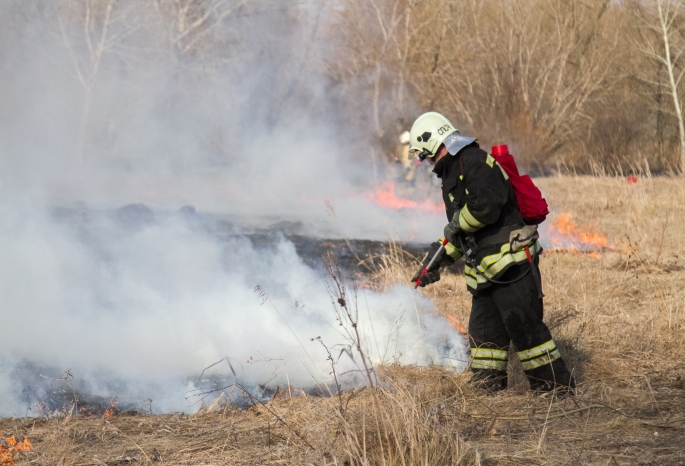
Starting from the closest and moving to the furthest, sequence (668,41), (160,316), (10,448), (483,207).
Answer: (10,448), (483,207), (160,316), (668,41)

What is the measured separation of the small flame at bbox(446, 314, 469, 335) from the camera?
18.8ft

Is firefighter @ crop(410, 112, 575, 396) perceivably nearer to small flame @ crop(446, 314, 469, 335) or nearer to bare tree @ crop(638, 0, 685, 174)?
small flame @ crop(446, 314, 469, 335)

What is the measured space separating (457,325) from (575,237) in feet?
19.2

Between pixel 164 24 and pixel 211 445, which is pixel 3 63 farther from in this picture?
pixel 211 445

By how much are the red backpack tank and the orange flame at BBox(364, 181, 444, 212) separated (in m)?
9.51

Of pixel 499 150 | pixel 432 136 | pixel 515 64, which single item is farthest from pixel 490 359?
pixel 515 64

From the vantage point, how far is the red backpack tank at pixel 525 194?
Answer: 428 centimetres

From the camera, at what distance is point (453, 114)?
2073 centimetres

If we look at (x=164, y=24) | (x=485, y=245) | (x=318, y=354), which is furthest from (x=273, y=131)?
(x=485, y=245)

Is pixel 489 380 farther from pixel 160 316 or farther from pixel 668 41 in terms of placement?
pixel 668 41

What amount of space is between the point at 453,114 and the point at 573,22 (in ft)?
16.6

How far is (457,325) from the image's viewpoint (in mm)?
5844

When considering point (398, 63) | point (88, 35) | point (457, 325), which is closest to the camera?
point (457, 325)

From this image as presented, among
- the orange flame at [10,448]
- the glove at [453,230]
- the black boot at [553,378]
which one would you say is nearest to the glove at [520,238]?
the glove at [453,230]
